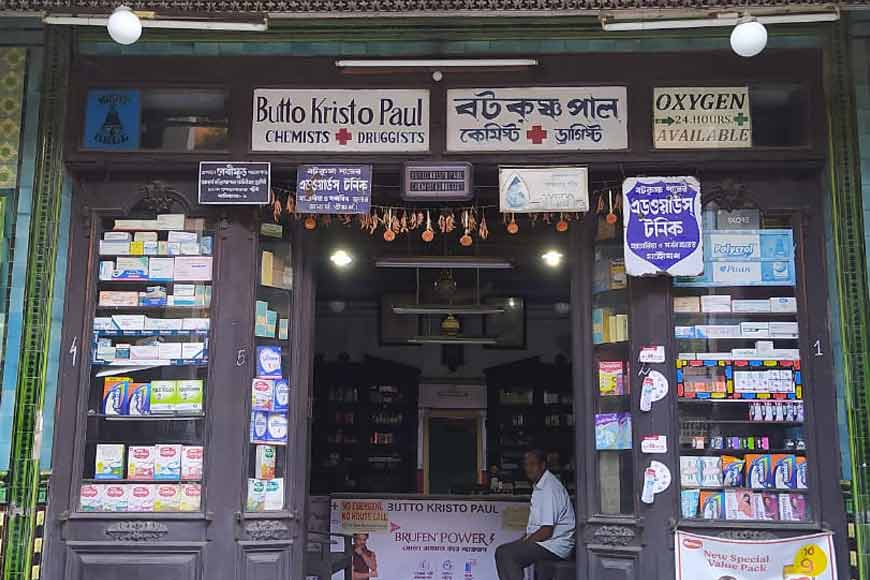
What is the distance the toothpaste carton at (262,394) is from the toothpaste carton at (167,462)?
58 cm

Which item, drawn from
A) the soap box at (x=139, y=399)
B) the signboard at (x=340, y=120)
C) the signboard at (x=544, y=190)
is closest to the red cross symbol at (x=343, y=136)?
the signboard at (x=340, y=120)

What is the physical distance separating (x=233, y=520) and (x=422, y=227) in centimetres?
309

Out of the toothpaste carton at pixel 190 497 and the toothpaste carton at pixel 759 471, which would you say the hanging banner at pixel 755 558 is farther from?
the toothpaste carton at pixel 190 497

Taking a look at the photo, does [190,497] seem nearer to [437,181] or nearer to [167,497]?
[167,497]

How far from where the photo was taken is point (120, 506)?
6.17m

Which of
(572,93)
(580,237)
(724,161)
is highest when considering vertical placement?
(572,93)

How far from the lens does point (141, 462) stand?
6.24 m

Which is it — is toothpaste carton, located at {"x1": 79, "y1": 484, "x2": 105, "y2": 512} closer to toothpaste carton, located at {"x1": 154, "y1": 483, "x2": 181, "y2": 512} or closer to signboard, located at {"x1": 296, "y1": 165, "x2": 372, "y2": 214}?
toothpaste carton, located at {"x1": 154, "y1": 483, "x2": 181, "y2": 512}

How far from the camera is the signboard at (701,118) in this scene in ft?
20.7

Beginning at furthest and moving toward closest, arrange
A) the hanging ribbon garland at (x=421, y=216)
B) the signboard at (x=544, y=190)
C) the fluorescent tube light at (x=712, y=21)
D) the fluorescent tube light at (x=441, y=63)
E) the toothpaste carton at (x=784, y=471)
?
the hanging ribbon garland at (x=421, y=216), the fluorescent tube light at (x=441, y=63), the signboard at (x=544, y=190), the toothpaste carton at (x=784, y=471), the fluorescent tube light at (x=712, y=21)

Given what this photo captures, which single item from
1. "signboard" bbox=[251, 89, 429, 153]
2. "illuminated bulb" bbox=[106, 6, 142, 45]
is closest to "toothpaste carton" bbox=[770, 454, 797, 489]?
"signboard" bbox=[251, 89, 429, 153]

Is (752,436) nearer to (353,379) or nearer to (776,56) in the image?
(776,56)

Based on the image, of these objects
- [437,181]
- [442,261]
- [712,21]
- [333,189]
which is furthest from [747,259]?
[333,189]

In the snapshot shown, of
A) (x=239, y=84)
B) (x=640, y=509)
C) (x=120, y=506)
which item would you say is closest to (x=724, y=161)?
(x=640, y=509)
